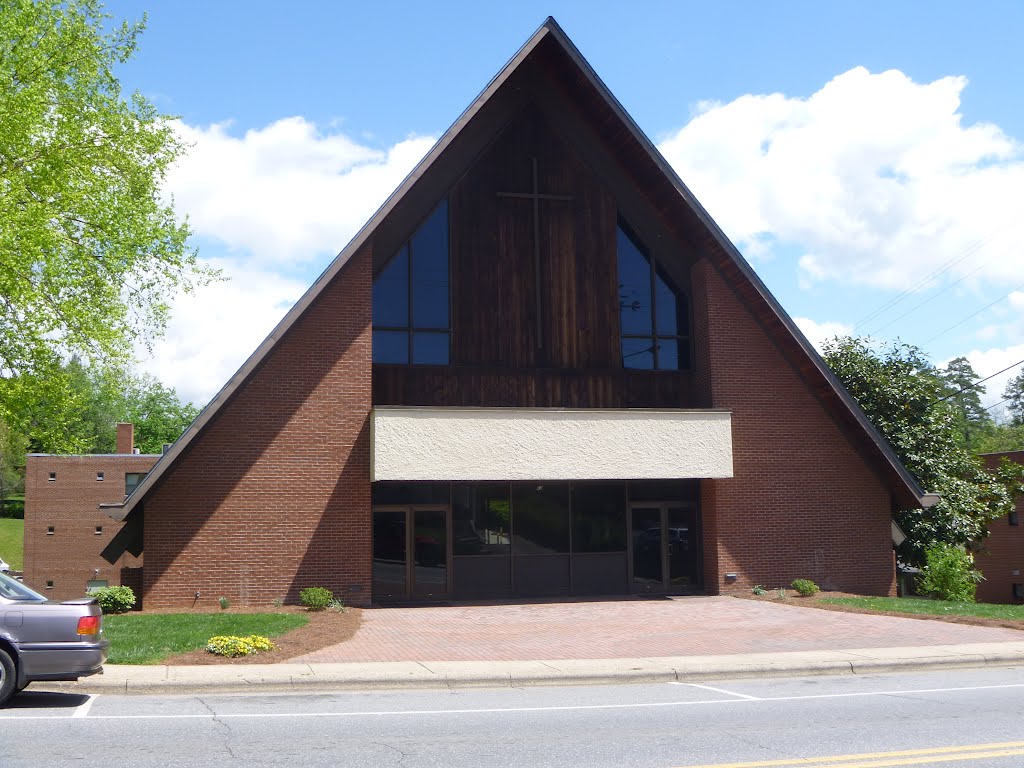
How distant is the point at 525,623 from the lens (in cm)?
1888

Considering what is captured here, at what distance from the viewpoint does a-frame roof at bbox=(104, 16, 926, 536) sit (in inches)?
813

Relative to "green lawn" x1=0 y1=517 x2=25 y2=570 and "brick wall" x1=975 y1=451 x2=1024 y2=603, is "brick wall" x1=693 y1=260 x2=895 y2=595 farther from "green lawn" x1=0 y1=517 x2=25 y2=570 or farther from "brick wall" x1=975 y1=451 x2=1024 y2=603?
"green lawn" x1=0 y1=517 x2=25 y2=570

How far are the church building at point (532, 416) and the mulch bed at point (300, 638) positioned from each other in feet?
3.20

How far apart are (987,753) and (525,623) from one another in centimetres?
1123

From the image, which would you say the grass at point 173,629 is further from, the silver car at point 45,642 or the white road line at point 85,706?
the silver car at point 45,642

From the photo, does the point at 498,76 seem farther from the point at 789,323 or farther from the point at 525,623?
the point at 525,623

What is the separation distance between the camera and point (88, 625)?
35.5 ft

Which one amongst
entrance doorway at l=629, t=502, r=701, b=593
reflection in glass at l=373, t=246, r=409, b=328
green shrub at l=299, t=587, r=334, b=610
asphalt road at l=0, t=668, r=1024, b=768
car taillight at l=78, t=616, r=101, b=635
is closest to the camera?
asphalt road at l=0, t=668, r=1024, b=768

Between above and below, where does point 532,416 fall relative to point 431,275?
below

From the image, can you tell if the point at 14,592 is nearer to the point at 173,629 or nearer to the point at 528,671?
the point at 173,629

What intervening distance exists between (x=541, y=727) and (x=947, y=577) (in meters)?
18.6

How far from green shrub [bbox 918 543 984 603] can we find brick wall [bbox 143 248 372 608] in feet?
48.1

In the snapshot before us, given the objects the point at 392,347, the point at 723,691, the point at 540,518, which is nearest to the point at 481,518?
the point at 540,518

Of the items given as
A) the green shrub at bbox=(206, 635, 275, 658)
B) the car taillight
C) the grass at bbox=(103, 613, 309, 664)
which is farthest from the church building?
the car taillight
